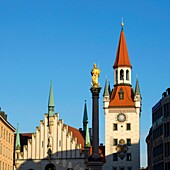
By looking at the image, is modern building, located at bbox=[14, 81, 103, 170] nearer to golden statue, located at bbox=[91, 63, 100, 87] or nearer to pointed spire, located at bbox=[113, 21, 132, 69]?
pointed spire, located at bbox=[113, 21, 132, 69]

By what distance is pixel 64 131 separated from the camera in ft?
358

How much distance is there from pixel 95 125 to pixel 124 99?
48.2m

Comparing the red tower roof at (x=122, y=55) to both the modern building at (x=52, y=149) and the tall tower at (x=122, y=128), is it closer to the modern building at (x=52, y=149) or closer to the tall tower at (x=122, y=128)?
the tall tower at (x=122, y=128)

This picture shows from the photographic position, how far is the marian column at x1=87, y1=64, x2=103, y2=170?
6366cm

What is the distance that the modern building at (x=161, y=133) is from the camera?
83562 millimetres

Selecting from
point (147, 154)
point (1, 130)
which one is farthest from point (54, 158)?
point (147, 154)

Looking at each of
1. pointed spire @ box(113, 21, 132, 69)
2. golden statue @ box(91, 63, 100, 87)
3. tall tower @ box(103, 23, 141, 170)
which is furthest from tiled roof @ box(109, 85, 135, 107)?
golden statue @ box(91, 63, 100, 87)

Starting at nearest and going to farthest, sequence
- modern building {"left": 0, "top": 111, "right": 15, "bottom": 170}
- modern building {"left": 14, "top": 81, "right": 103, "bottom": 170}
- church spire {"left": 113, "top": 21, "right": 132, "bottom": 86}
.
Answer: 1. modern building {"left": 0, "top": 111, "right": 15, "bottom": 170}
2. modern building {"left": 14, "top": 81, "right": 103, "bottom": 170}
3. church spire {"left": 113, "top": 21, "right": 132, "bottom": 86}

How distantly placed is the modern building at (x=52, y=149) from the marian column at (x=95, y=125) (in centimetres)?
4210

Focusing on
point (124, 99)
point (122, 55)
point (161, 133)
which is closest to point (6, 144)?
point (161, 133)

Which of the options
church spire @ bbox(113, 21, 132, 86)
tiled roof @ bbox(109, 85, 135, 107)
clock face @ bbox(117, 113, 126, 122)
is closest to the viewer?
clock face @ bbox(117, 113, 126, 122)

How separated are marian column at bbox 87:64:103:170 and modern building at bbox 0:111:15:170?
82.4 ft

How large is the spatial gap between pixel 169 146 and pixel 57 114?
33524mm

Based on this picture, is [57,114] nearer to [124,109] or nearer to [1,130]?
[124,109]
